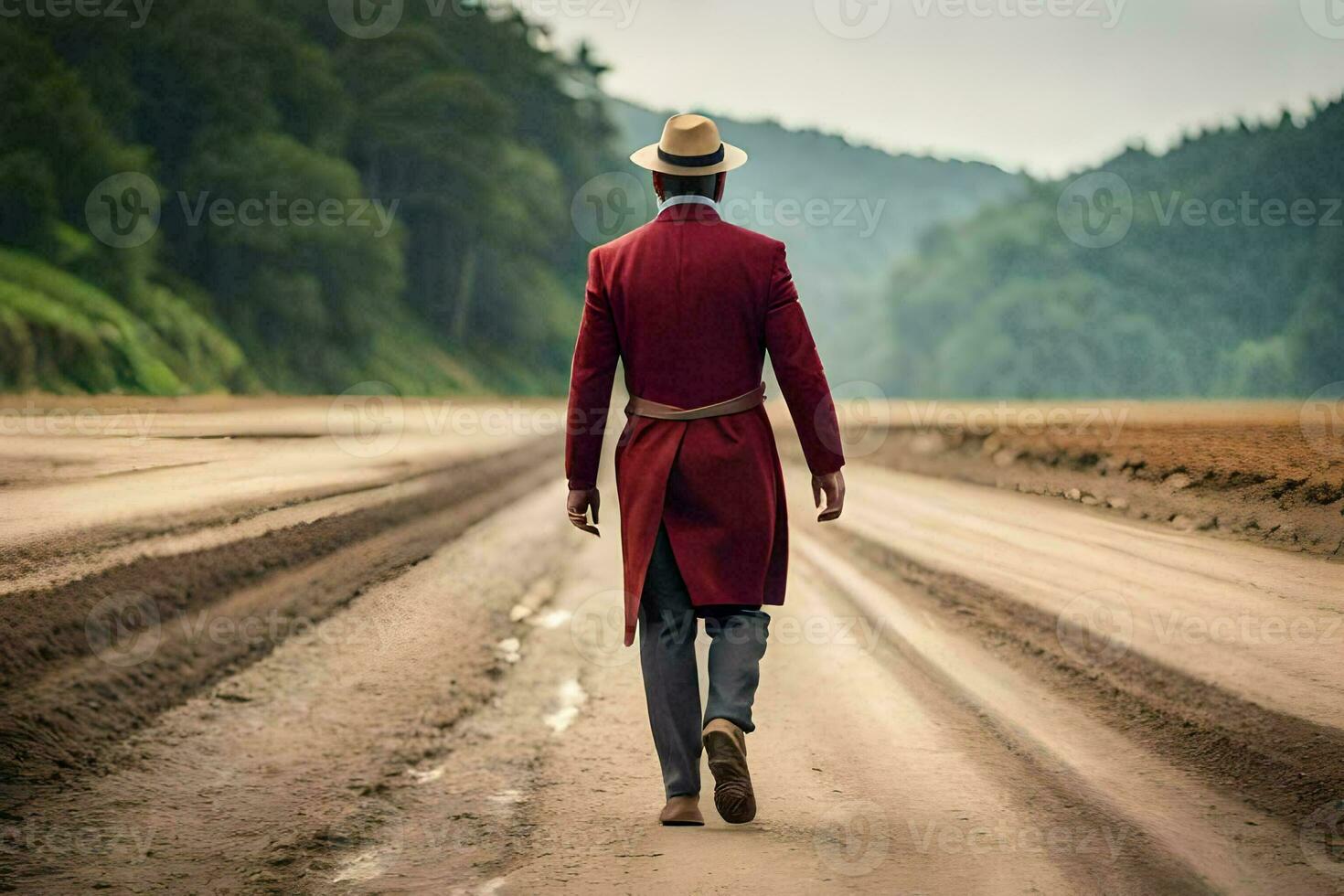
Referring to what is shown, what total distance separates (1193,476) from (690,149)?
7.42 metres

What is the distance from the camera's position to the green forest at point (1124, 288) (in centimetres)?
5894

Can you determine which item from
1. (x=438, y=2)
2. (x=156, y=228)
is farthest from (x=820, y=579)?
(x=438, y=2)

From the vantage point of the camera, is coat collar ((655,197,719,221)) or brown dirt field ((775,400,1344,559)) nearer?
coat collar ((655,197,719,221))

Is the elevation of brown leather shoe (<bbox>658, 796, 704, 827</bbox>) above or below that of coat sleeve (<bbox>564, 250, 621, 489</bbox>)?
below

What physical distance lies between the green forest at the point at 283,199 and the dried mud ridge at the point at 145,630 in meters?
13.7

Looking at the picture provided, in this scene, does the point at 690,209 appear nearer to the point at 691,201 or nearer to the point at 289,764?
the point at 691,201

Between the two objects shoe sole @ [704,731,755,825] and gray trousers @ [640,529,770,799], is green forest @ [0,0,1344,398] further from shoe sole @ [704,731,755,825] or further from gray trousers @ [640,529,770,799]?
shoe sole @ [704,731,755,825]

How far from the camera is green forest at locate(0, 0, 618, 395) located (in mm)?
23625

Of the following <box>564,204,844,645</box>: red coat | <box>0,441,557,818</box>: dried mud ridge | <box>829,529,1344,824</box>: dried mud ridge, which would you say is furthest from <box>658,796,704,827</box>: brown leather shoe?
<box>0,441,557,818</box>: dried mud ridge

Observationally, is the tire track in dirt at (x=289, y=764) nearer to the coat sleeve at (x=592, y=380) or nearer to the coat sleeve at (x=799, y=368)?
the coat sleeve at (x=592, y=380)

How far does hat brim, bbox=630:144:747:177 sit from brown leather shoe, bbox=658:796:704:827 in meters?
2.03

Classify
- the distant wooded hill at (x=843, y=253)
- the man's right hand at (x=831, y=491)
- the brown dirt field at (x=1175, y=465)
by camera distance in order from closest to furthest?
1. the man's right hand at (x=831, y=491)
2. the brown dirt field at (x=1175, y=465)
3. the distant wooded hill at (x=843, y=253)

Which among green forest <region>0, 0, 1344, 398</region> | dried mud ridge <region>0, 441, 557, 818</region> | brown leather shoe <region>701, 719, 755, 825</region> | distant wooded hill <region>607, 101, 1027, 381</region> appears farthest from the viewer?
distant wooded hill <region>607, 101, 1027, 381</region>

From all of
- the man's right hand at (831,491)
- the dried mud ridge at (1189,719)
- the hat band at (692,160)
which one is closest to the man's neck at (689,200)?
the hat band at (692,160)
